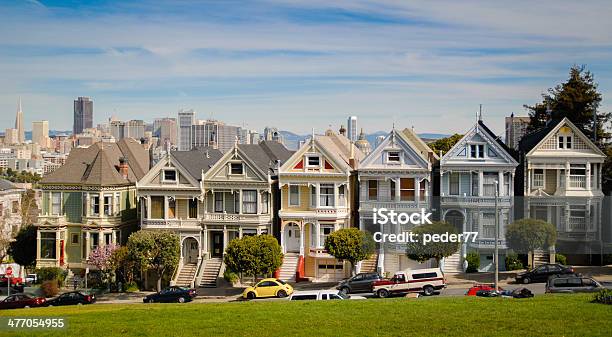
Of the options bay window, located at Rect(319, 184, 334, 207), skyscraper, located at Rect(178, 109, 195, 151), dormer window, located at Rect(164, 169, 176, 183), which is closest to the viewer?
bay window, located at Rect(319, 184, 334, 207)

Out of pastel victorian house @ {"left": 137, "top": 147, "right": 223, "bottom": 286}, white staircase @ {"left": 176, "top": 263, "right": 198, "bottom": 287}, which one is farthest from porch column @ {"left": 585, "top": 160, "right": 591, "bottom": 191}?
white staircase @ {"left": 176, "top": 263, "right": 198, "bottom": 287}

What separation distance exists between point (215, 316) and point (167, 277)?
77.7ft

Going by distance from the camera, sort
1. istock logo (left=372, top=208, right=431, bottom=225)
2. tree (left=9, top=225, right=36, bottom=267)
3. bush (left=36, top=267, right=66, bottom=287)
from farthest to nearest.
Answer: tree (left=9, top=225, right=36, bottom=267) < bush (left=36, top=267, right=66, bottom=287) < istock logo (left=372, top=208, right=431, bottom=225)

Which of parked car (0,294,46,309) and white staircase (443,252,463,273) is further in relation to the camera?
white staircase (443,252,463,273)

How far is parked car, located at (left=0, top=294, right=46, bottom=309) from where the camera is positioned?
47500 millimetres

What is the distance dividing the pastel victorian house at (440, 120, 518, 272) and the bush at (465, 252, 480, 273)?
385 mm

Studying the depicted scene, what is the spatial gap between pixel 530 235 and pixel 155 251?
2361 centimetres

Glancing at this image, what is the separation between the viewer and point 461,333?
28.5m

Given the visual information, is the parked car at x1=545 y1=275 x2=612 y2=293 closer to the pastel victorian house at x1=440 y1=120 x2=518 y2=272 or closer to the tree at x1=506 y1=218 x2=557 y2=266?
the tree at x1=506 y1=218 x2=557 y2=266

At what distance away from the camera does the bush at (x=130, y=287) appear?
55.3 metres

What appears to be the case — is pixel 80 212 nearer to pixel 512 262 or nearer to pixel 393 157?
pixel 393 157

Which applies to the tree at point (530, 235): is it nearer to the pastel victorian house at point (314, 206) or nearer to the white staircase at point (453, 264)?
the white staircase at point (453, 264)

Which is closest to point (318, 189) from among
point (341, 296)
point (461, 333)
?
point (341, 296)

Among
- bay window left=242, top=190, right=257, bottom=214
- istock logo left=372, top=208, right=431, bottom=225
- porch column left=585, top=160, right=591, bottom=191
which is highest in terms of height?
porch column left=585, top=160, right=591, bottom=191
